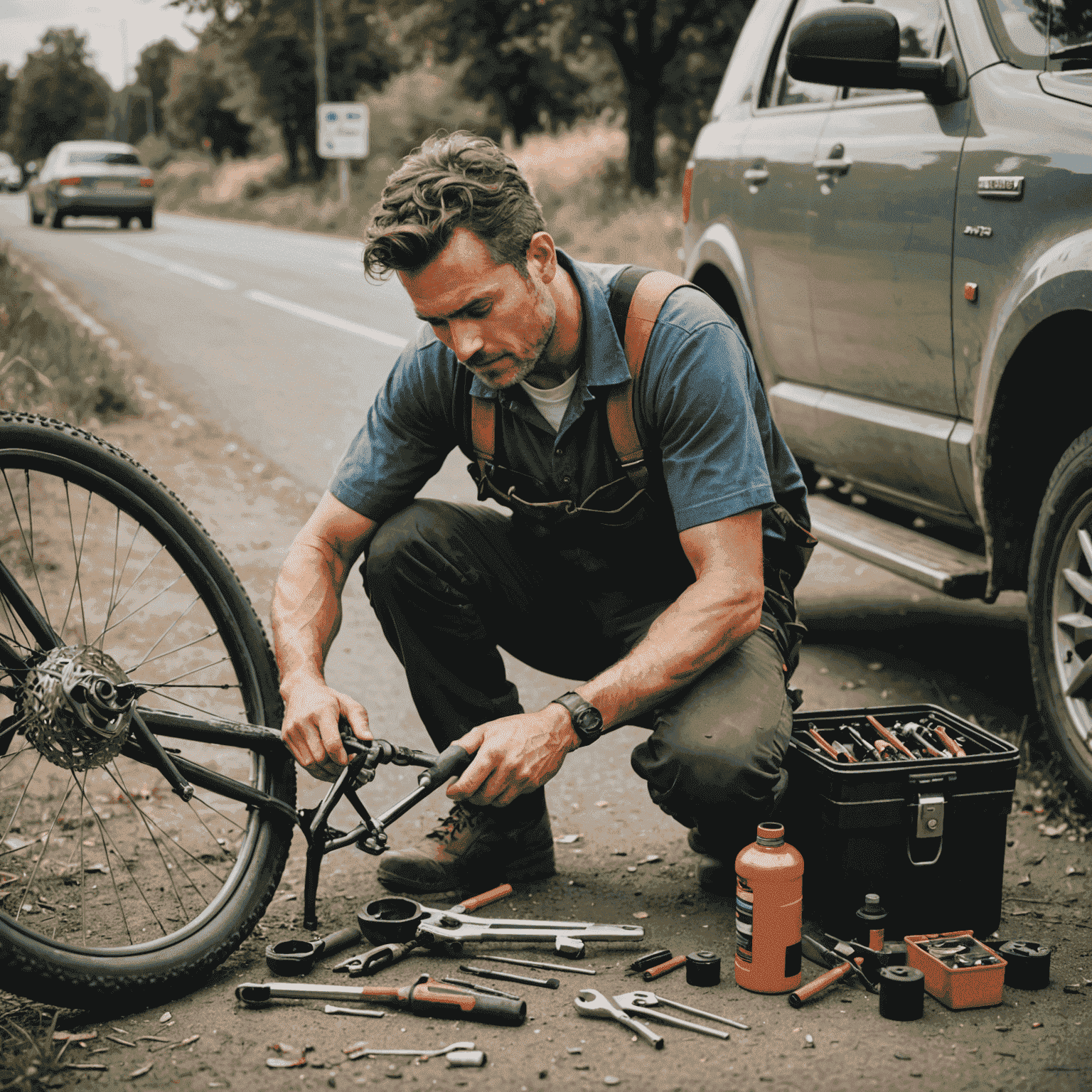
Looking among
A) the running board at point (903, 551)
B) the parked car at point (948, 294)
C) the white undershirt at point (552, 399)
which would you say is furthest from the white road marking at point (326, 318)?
the white undershirt at point (552, 399)

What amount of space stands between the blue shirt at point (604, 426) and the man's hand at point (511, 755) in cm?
51

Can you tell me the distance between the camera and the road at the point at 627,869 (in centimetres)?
227

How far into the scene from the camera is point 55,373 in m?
7.49

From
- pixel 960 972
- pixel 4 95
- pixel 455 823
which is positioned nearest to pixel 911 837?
pixel 960 972

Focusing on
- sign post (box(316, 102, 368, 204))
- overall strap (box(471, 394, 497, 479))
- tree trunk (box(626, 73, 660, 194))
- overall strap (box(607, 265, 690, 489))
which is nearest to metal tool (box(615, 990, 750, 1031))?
overall strap (box(607, 265, 690, 489))

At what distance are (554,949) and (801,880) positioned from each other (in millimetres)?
523

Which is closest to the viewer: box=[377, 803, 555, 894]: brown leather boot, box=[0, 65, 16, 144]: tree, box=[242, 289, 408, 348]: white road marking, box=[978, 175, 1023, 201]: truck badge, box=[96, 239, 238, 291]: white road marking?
box=[377, 803, 555, 894]: brown leather boot

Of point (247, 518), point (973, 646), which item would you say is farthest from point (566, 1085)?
point (247, 518)

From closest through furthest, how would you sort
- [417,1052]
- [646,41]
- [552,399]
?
[417,1052] < [552,399] < [646,41]

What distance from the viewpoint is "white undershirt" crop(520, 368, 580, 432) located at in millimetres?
2875

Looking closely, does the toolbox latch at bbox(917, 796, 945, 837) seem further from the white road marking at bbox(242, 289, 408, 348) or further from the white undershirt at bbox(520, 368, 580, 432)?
the white road marking at bbox(242, 289, 408, 348)

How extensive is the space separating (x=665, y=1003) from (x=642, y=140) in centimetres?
2423

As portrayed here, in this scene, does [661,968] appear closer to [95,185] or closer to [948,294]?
[948,294]

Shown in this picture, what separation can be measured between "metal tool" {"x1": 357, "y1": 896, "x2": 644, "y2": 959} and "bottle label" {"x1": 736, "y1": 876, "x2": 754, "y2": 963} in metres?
0.23
